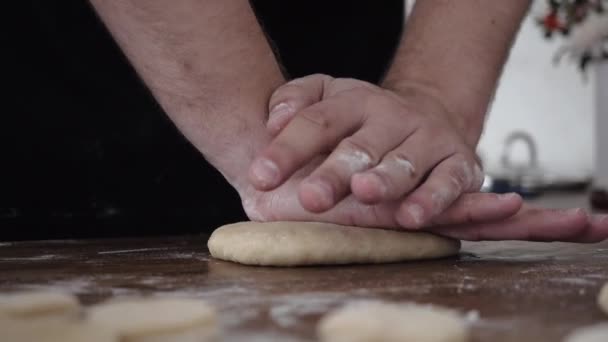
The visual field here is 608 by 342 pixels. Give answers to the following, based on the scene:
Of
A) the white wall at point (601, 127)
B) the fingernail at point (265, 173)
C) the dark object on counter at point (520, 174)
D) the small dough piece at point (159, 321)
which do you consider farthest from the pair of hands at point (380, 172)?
the dark object on counter at point (520, 174)

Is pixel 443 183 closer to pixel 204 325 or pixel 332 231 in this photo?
pixel 332 231

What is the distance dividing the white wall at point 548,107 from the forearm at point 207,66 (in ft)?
13.4

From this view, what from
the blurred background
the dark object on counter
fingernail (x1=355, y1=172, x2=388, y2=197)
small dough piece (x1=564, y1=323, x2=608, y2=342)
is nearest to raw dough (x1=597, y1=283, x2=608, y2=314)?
small dough piece (x1=564, y1=323, x2=608, y2=342)

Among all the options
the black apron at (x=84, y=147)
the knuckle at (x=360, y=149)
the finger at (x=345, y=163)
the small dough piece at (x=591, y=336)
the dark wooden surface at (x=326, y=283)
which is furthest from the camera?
the black apron at (x=84, y=147)

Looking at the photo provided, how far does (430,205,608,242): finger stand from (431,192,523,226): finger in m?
0.03

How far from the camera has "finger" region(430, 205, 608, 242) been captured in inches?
46.1

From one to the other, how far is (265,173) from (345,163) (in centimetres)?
13

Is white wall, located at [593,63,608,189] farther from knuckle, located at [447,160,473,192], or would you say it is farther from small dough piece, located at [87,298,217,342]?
small dough piece, located at [87,298,217,342]

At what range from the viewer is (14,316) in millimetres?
778

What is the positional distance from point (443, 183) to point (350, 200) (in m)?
0.18

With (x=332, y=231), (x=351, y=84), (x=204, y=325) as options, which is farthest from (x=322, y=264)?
(x=204, y=325)

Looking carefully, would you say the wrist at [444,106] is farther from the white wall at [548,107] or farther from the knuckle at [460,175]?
the white wall at [548,107]

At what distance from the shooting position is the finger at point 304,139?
1.01m

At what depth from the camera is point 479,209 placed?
119 centimetres
